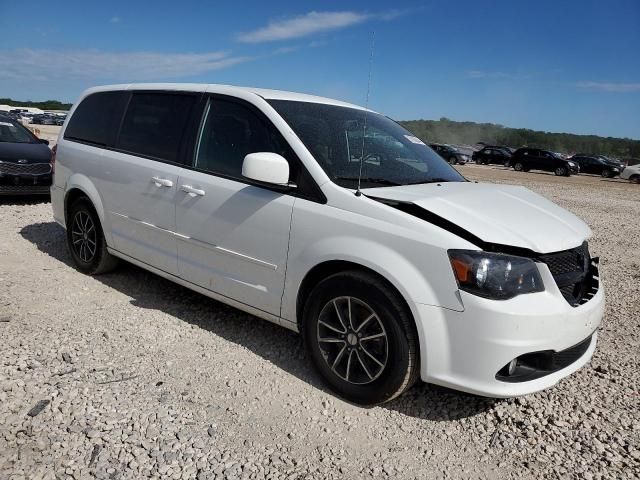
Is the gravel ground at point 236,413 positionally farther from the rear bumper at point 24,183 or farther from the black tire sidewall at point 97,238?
the rear bumper at point 24,183

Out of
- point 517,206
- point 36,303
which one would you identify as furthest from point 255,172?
point 36,303

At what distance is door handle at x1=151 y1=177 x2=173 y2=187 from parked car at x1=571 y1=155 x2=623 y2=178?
35920 mm

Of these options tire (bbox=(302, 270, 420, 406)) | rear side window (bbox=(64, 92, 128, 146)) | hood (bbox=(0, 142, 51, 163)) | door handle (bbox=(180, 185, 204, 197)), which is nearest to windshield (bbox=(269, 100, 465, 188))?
tire (bbox=(302, 270, 420, 406))

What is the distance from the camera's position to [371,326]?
2947 mm

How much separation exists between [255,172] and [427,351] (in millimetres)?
1454

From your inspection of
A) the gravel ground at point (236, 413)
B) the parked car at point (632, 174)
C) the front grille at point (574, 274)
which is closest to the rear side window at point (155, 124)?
the gravel ground at point (236, 413)

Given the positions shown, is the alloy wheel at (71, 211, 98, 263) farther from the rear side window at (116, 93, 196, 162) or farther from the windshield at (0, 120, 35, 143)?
the windshield at (0, 120, 35, 143)

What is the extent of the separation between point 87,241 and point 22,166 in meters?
4.63

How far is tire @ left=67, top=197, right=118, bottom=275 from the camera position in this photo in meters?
4.86

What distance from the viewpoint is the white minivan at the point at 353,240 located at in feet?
8.63

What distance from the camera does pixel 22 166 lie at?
8.52 meters

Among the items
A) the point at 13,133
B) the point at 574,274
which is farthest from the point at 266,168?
the point at 13,133

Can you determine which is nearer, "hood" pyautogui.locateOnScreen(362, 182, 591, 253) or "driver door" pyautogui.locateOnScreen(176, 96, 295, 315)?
"hood" pyautogui.locateOnScreen(362, 182, 591, 253)

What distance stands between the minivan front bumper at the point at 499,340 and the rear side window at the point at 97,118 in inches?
139
